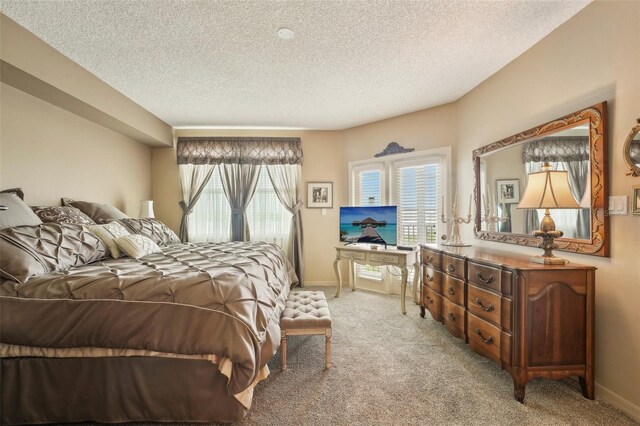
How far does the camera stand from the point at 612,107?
1.76 meters

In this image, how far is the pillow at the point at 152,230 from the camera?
9.59ft

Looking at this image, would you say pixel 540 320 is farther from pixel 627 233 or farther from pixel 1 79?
pixel 1 79

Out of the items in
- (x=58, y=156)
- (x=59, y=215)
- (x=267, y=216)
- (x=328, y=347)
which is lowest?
(x=328, y=347)

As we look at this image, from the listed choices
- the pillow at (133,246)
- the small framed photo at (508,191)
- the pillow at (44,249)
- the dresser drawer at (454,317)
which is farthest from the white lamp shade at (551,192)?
the pillow at (44,249)

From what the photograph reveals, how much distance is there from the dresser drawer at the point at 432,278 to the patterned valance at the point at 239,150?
8.67 feet

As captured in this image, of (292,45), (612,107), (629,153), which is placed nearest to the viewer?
(629,153)

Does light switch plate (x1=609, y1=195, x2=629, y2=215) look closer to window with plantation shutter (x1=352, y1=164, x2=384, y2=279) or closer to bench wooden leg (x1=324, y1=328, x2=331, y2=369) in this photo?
bench wooden leg (x1=324, y1=328, x2=331, y2=369)

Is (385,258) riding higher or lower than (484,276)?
lower

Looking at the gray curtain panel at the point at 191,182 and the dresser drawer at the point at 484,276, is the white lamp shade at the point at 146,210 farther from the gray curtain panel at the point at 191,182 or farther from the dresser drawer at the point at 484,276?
the dresser drawer at the point at 484,276

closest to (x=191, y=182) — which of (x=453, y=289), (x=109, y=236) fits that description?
(x=109, y=236)

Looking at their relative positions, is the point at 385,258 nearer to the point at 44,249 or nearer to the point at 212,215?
the point at 212,215

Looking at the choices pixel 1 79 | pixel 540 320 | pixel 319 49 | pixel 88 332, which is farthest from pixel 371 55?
pixel 1 79

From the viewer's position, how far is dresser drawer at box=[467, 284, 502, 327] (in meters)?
1.90

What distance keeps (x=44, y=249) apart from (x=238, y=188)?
286cm
